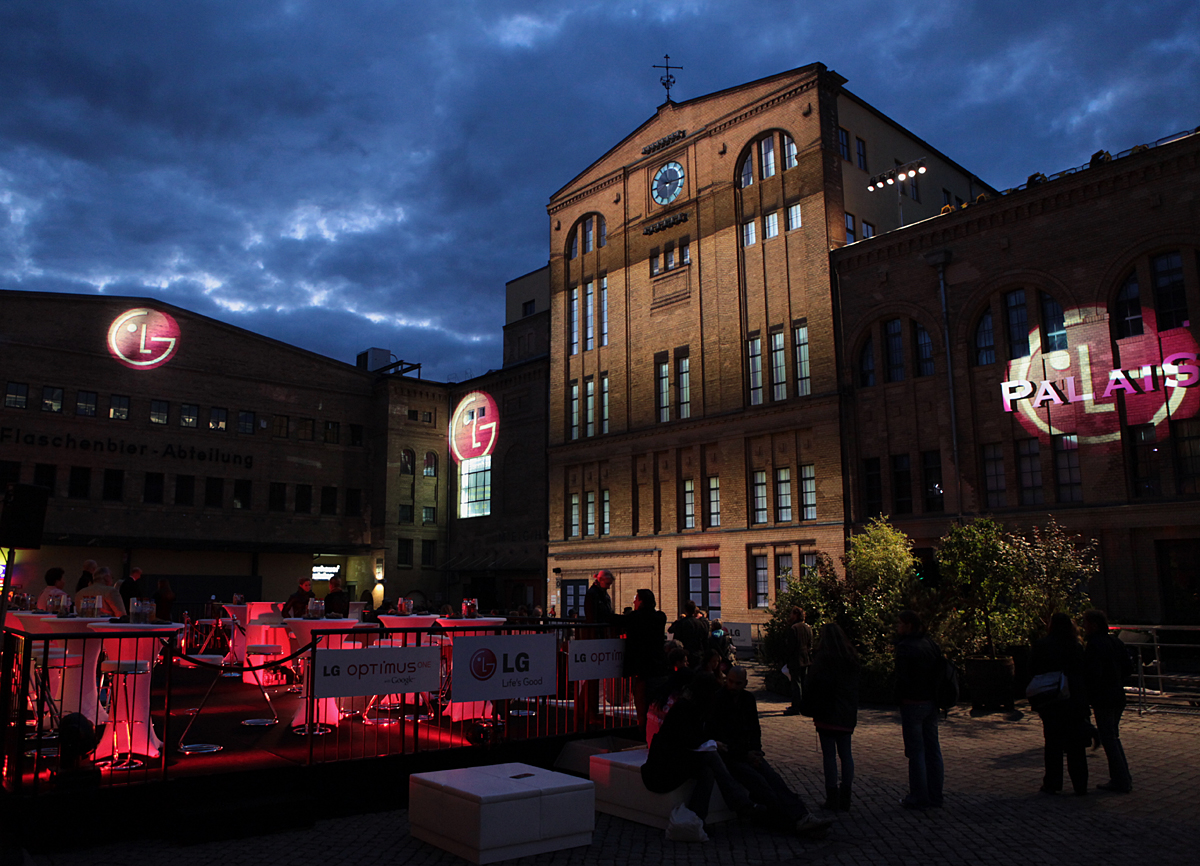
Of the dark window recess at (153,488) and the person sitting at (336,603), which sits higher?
the dark window recess at (153,488)

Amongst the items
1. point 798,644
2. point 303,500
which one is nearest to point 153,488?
point 303,500

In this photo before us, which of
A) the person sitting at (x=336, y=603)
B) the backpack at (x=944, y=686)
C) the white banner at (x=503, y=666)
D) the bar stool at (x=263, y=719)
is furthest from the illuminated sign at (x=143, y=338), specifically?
the backpack at (x=944, y=686)

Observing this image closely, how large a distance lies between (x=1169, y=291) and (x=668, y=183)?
65.0ft

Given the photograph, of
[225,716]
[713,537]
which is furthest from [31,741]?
[713,537]

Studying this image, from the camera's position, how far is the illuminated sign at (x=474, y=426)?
147ft

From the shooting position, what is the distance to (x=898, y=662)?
9.39 meters

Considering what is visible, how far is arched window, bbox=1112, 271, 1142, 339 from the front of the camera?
23000mm

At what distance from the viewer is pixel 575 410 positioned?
39656 mm

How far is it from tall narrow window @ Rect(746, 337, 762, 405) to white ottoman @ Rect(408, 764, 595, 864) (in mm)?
24841

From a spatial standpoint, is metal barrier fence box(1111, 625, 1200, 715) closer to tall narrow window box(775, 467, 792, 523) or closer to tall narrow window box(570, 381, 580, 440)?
tall narrow window box(775, 467, 792, 523)

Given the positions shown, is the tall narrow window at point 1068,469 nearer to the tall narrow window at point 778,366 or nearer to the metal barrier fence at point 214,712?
the tall narrow window at point 778,366

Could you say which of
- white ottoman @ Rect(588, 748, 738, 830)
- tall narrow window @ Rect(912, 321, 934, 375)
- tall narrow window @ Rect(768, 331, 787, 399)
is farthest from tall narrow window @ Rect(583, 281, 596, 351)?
white ottoman @ Rect(588, 748, 738, 830)

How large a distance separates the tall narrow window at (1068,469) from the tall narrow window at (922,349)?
14.9ft

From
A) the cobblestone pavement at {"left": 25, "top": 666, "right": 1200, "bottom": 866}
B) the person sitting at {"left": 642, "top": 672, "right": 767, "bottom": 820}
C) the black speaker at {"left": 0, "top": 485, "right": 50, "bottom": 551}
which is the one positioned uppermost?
the black speaker at {"left": 0, "top": 485, "right": 50, "bottom": 551}
